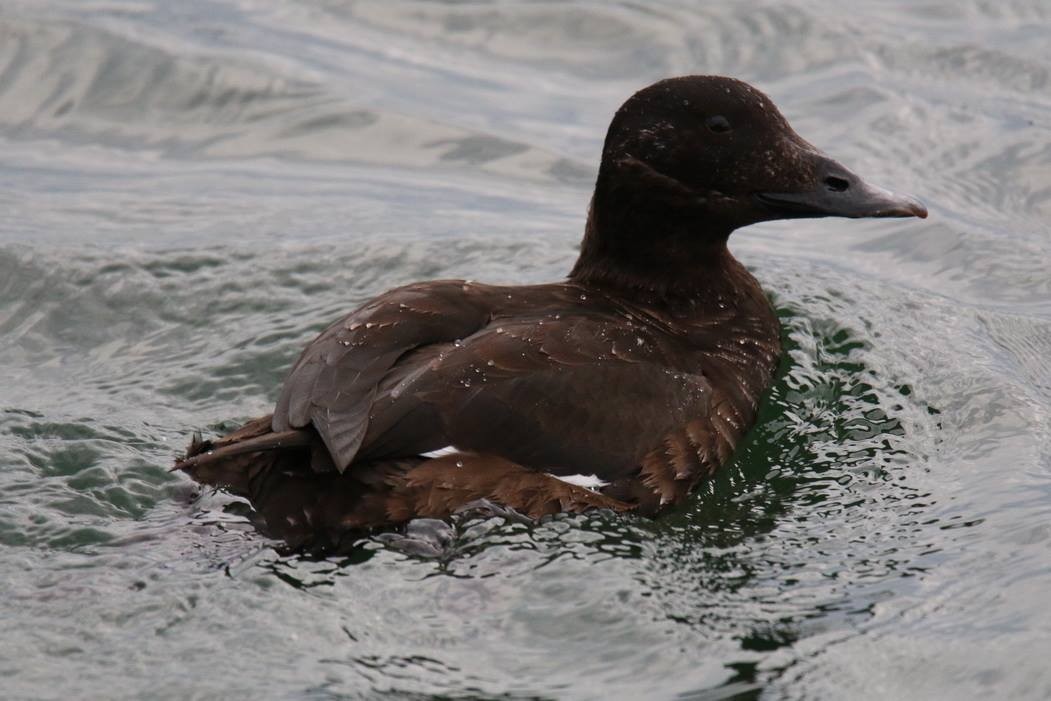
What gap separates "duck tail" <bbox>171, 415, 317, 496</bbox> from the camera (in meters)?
5.00

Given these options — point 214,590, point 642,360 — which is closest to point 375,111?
point 642,360

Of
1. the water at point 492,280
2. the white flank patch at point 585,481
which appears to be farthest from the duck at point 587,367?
the water at point 492,280

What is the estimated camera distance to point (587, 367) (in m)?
5.37

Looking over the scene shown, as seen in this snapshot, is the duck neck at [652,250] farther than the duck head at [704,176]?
Yes

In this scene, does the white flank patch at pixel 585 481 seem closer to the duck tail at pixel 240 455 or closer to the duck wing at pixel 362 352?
the duck wing at pixel 362 352

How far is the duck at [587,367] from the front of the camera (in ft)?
16.6

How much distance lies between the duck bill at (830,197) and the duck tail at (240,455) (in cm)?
206

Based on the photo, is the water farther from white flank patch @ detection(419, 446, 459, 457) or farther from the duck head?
the duck head

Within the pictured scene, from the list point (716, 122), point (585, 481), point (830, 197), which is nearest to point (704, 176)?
point (716, 122)

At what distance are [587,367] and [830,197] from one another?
1301 mm

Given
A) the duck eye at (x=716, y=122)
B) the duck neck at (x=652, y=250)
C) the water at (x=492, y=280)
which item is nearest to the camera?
the water at (x=492, y=280)

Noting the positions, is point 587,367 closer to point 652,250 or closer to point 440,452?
point 440,452

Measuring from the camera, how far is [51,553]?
16.9 feet

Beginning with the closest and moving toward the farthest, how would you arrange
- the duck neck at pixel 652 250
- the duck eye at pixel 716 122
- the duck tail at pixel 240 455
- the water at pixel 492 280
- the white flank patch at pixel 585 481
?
the water at pixel 492 280 → the duck tail at pixel 240 455 → the white flank patch at pixel 585 481 → the duck eye at pixel 716 122 → the duck neck at pixel 652 250
